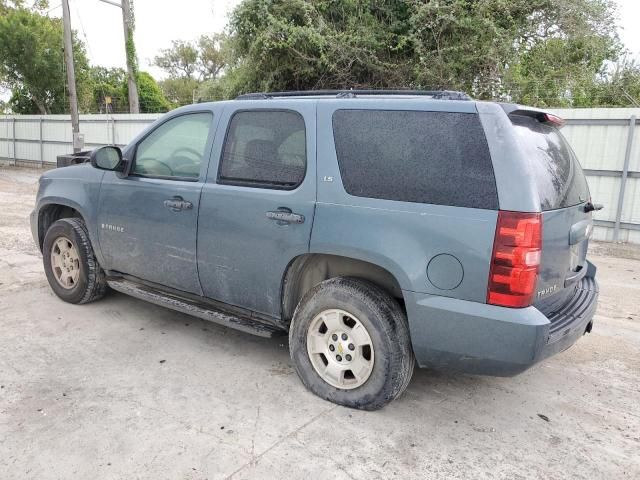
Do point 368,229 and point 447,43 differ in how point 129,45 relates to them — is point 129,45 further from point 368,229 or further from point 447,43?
point 368,229

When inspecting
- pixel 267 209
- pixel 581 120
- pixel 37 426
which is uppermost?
pixel 581 120

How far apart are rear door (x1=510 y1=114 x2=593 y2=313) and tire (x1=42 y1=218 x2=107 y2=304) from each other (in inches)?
149

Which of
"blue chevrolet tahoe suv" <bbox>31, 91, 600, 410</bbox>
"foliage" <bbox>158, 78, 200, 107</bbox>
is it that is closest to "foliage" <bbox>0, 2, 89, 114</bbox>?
"foliage" <bbox>158, 78, 200, 107</bbox>

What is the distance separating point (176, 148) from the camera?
13.3 ft

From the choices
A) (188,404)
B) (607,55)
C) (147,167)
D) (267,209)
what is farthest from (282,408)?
(607,55)

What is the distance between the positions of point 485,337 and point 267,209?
1559 mm

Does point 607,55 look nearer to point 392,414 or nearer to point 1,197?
point 392,414

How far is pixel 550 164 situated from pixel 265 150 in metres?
1.81

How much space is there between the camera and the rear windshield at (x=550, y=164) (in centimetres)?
275

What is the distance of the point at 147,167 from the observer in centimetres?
421

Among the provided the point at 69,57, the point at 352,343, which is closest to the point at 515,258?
the point at 352,343

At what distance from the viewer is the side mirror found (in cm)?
418

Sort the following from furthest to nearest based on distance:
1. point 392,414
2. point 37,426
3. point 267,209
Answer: point 267,209 < point 392,414 < point 37,426

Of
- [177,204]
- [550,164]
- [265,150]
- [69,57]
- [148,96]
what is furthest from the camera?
[148,96]
